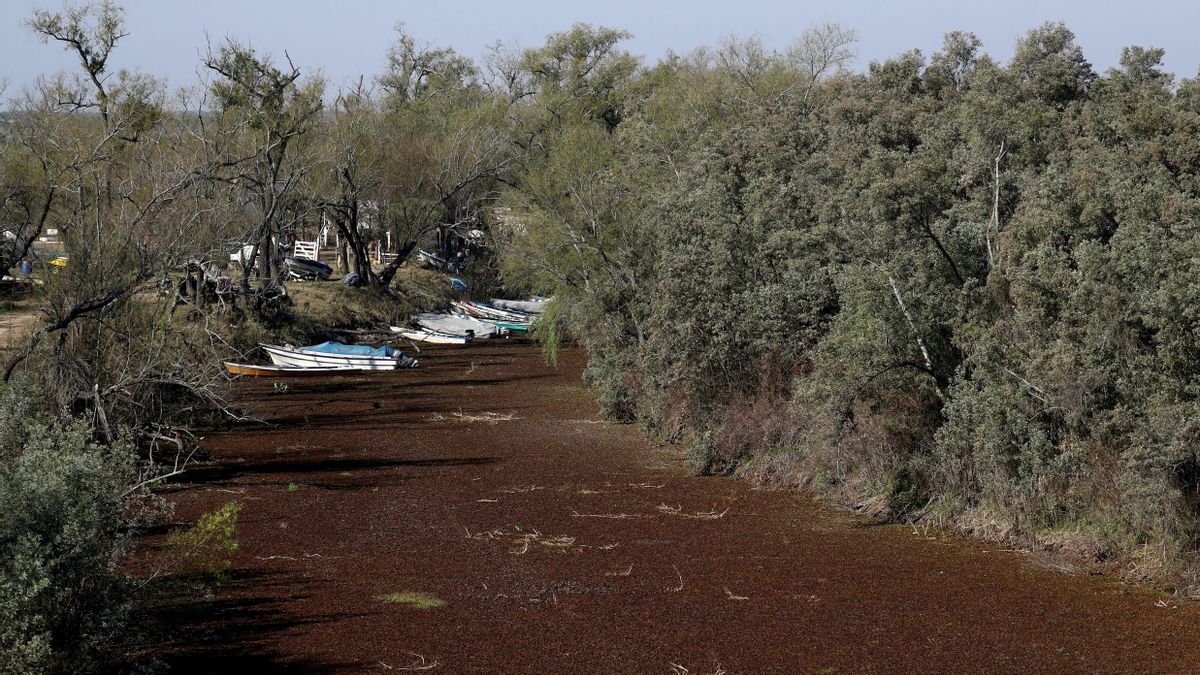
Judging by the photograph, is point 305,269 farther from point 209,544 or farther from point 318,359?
point 209,544

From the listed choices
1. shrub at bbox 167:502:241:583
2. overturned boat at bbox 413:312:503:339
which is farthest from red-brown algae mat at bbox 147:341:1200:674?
overturned boat at bbox 413:312:503:339

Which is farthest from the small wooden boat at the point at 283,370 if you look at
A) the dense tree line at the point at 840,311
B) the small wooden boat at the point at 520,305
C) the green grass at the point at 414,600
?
the green grass at the point at 414,600

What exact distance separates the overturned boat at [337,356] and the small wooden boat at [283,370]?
0.44 feet

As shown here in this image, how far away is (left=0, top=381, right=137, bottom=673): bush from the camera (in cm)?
1028

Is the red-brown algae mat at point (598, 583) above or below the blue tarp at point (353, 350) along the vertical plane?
below

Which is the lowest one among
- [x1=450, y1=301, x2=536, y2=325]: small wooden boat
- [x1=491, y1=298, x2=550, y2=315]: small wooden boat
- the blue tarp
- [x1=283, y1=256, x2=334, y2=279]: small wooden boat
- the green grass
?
the green grass

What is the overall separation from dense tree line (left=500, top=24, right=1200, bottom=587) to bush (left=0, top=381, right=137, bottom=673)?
11.5 meters

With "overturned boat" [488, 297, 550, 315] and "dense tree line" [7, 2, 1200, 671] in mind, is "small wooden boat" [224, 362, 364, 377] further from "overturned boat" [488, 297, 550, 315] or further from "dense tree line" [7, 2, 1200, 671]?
"overturned boat" [488, 297, 550, 315]

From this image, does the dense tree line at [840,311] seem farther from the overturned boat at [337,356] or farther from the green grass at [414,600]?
the overturned boat at [337,356]

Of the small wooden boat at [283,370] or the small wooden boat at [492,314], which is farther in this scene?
the small wooden boat at [492,314]

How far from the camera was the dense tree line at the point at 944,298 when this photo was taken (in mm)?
16016

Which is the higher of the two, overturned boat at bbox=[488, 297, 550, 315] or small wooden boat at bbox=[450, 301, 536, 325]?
overturned boat at bbox=[488, 297, 550, 315]

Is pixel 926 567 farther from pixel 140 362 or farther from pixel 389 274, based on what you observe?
pixel 389 274

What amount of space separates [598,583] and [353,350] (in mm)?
25683
